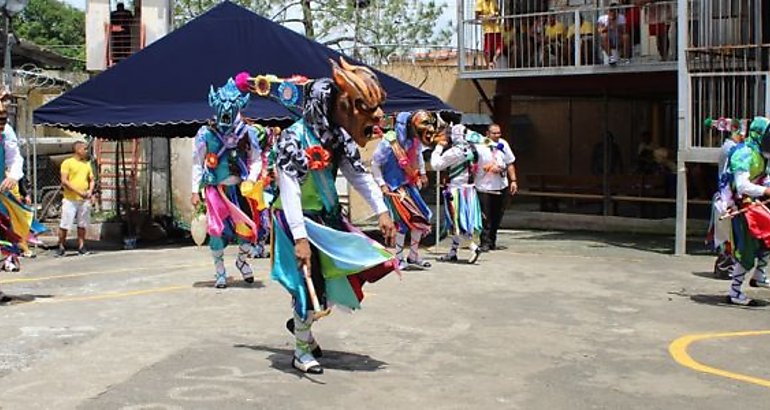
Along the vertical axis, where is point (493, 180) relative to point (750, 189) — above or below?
above

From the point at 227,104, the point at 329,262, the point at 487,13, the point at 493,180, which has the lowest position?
the point at 329,262

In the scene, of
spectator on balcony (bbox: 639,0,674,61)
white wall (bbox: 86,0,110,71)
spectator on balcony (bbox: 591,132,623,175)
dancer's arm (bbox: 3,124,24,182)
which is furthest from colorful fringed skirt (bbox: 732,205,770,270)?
white wall (bbox: 86,0,110,71)

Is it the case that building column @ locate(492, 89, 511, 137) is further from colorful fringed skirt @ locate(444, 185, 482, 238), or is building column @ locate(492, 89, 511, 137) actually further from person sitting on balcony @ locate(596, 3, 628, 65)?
colorful fringed skirt @ locate(444, 185, 482, 238)

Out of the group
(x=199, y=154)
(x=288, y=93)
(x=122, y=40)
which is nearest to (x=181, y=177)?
(x=122, y=40)

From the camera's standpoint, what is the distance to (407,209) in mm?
12367

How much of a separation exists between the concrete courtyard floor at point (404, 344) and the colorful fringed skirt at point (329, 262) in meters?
0.51

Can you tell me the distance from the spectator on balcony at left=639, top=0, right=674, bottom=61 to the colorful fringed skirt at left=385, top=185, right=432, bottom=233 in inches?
235

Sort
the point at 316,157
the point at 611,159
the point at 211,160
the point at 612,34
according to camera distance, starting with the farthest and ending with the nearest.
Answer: the point at 611,159, the point at 612,34, the point at 211,160, the point at 316,157

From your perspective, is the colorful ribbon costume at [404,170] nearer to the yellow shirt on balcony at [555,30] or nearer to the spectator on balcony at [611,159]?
the yellow shirt on balcony at [555,30]

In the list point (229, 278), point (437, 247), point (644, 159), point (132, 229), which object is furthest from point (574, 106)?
point (229, 278)

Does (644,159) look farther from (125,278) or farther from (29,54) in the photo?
(29,54)

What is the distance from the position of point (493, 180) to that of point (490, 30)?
5218 mm

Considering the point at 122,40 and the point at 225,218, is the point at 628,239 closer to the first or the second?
the point at 225,218

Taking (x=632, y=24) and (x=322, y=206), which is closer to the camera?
(x=322, y=206)
